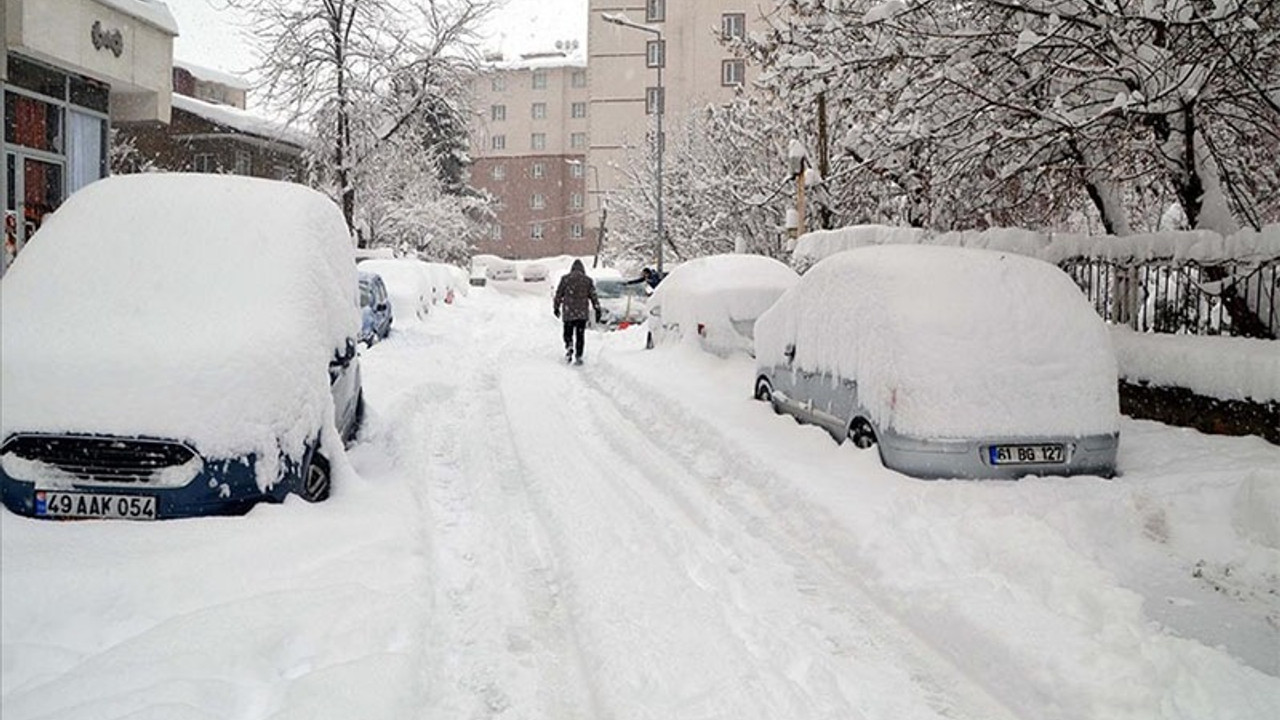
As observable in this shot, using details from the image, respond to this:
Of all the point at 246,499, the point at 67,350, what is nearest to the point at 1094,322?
the point at 246,499

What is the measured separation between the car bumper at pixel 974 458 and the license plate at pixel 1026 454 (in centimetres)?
2

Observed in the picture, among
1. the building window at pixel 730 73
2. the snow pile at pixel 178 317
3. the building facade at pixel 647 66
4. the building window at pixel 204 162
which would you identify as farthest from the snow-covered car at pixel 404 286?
the building window at pixel 730 73

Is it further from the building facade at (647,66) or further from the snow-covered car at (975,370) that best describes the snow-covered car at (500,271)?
the snow-covered car at (975,370)

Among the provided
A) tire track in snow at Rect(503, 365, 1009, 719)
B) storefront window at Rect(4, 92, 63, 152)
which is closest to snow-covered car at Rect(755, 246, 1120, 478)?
tire track in snow at Rect(503, 365, 1009, 719)

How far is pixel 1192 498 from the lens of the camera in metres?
6.49

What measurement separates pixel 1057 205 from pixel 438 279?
2171 cm

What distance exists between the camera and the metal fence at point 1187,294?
28.7ft

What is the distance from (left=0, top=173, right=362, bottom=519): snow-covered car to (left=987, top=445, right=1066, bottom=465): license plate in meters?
4.50

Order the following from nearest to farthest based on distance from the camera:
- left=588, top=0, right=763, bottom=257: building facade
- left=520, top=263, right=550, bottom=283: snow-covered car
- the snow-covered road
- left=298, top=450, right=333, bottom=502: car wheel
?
the snow-covered road
left=298, top=450, right=333, bottom=502: car wheel
left=588, top=0, right=763, bottom=257: building facade
left=520, top=263, right=550, bottom=283: snow-covered car

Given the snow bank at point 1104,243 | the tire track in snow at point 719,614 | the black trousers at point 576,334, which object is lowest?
the tire track in snow at point 719,614

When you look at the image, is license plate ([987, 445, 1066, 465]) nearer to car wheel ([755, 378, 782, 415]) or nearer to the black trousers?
car wheel ([755, 378, 782, 415])

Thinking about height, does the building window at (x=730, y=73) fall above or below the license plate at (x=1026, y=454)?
above

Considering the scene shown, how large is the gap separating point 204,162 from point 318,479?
33346 mm

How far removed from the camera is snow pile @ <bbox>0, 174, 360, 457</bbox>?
15.9 ft
